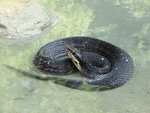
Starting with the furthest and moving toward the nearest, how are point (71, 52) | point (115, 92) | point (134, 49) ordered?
point (134, 49), point (71, 52), point (115, 92)

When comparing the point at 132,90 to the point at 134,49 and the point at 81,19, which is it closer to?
the point at 134,49

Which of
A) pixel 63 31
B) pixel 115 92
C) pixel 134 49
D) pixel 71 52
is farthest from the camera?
pixel 63 31

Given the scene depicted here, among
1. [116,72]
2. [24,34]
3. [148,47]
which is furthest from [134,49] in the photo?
[24,34]

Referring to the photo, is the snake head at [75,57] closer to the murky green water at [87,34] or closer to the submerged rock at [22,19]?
the murky green water at [87,34]

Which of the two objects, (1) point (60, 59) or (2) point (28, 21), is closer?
(1) point (60, 59)

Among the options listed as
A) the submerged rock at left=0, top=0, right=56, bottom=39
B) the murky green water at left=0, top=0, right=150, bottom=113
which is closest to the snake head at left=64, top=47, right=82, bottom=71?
the murky green water at left=0, top=0, right=150, bottom=113

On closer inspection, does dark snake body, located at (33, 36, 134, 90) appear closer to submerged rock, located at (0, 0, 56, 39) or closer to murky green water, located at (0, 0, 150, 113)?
murky green water, located at (0, 0, 150, 113)

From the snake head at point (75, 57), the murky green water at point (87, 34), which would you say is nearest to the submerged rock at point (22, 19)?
the murky green water at point (87, 34)
